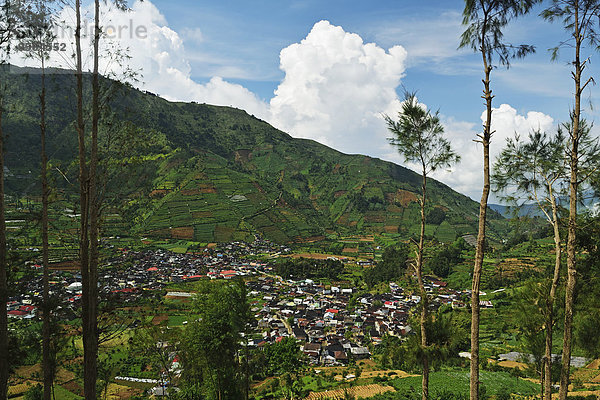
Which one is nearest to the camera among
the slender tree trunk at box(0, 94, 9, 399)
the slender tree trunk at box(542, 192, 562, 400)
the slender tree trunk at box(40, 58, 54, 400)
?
the slender tree trunk at box(0, 94, 9, 399)

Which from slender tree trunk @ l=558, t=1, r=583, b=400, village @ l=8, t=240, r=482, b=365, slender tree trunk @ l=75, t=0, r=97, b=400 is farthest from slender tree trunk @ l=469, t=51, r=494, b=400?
village @ l=8, t=240, r=482, b=365

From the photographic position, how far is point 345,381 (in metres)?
27.7

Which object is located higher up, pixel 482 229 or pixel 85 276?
pixel 482 229

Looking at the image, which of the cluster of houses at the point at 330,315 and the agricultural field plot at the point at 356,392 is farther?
the cluster of houses at the point at 330,315

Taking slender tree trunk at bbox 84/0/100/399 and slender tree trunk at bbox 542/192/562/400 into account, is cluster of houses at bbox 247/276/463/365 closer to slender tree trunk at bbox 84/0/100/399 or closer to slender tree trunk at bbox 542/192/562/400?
slender tree trunk at bbox 542/192/562/400

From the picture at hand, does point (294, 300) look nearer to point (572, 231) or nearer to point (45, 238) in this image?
point (45, 238)

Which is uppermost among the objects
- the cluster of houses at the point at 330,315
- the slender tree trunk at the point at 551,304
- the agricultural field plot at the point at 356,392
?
the slender tree trunk at the point at 551,304

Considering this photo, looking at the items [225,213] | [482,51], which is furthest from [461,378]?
[225,213]

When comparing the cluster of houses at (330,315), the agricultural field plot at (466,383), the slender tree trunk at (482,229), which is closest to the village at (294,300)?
the cluster of houses at (330,315)

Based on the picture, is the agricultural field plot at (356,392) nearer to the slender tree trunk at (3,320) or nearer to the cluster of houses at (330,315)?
the cluster of houses at (330,315)

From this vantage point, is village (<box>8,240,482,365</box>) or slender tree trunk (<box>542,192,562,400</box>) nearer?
slender tree trunk (<box>542,192,562,400</box>)

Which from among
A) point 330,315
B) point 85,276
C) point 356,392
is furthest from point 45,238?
point 330,315

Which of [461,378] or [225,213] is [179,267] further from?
[461,378]

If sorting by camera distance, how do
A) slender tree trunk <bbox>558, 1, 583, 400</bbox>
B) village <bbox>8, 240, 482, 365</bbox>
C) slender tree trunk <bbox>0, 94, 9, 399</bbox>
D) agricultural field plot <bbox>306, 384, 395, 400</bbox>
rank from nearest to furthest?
slender tree trunk <bbox>0, 94, 9, 399</bbox>
slender tree trunk <bbox>558, 1, 583, 400</bbox>
agricultural field plot <bbox>306, 384, 395, 400</bbox>
village <bbox>8, 240, 482, 365</bbox>
